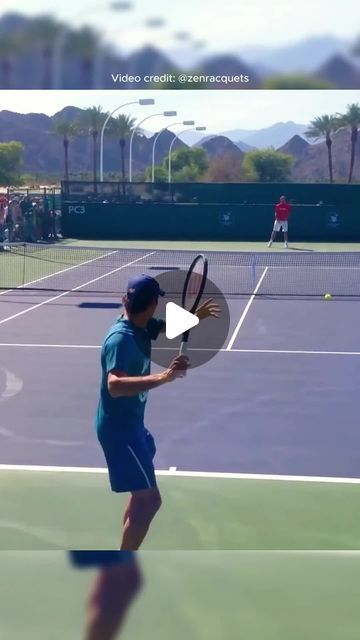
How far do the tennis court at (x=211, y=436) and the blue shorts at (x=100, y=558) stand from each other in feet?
5.72

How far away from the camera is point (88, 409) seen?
908 centimetres

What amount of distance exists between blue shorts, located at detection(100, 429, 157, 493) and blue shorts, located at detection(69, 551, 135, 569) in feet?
2.61

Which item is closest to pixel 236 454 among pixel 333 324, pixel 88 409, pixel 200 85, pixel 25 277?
pixel 88 409

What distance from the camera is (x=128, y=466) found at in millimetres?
4438

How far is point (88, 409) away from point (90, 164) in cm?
10365

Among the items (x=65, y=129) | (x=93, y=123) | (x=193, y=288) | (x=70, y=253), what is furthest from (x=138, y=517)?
(x=65, y=129)

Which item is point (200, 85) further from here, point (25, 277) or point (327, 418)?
point (25, 277)

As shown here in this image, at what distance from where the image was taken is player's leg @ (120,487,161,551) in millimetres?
4449

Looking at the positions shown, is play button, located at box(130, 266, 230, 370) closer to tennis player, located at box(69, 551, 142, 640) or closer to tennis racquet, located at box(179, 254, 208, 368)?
tennis racquet, located at box(179, 254, 208, 368)

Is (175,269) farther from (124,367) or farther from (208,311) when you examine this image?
(124,367)

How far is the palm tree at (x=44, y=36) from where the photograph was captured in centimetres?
257

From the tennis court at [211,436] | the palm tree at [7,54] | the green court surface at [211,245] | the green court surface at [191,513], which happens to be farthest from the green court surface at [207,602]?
the green court surface at [211,245]

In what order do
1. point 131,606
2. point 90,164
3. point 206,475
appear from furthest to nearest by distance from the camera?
point 90,164 → point 206,475 → point 131,606

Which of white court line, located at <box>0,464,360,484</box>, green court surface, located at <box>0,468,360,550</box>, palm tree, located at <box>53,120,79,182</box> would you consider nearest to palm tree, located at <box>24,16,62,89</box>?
green court surface, located at <box>0,468,360,550</box>
